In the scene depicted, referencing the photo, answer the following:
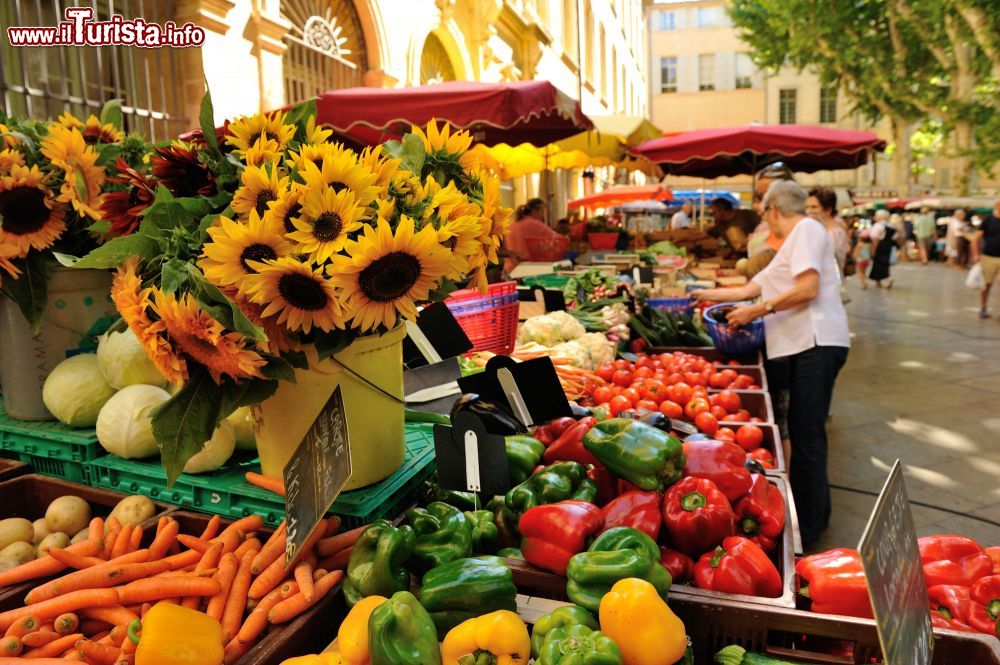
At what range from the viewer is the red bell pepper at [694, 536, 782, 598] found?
157 centimetres

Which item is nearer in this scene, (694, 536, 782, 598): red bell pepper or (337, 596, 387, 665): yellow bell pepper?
(337, 596, 387, 665): yellow bell pepper

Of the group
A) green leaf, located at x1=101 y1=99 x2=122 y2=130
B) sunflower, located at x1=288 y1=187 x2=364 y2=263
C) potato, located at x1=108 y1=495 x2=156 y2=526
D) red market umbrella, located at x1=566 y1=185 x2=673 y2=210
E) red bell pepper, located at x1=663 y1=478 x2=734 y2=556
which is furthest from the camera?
red market umbrella, located at x1=566 y1=185 x2=673 y2=210

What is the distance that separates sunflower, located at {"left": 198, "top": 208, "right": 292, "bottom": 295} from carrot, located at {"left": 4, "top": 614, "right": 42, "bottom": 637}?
861 mm

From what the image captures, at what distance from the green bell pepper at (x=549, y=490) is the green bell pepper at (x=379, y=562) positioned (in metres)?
0.32

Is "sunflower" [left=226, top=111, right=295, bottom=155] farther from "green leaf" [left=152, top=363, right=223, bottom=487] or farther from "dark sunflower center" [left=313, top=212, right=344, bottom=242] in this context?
"green leaf" [left=152, top=363, right=223, bottom=487]

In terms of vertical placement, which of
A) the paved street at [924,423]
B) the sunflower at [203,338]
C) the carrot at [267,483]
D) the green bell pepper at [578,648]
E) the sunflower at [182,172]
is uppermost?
the sunflower at [182,172]

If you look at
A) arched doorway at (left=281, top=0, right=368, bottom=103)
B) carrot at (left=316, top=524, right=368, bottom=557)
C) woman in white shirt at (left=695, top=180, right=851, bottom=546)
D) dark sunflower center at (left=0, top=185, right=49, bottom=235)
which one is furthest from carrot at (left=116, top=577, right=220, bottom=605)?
arched doorway at (left=281, top=0, right=368, bottom=103)

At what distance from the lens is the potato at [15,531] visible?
1.93m

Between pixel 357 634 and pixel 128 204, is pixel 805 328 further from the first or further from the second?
pixel 128 204

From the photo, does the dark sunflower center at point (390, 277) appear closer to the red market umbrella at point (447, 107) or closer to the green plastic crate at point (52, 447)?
the green plastic crate at point (52, 447)

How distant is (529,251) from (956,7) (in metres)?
17.6

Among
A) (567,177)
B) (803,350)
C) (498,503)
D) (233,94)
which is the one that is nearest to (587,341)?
(803,350)

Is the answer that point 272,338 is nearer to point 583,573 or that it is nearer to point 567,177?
point 583,573

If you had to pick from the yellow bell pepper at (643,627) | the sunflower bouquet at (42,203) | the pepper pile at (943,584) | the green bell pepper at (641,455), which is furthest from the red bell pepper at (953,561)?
the sunflower bouquet at (42,203)
